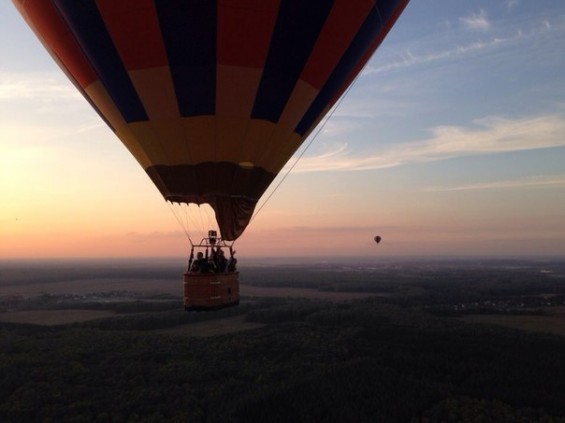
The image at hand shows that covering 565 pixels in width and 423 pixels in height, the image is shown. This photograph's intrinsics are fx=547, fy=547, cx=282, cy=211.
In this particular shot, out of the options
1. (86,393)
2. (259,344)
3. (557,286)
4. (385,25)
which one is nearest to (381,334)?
(259,344)

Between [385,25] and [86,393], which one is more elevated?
[385,25]

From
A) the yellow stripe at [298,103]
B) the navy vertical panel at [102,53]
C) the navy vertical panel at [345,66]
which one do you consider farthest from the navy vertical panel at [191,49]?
the navy vertical panel at [345,66]

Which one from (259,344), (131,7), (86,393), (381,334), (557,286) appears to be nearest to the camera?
(131,7)

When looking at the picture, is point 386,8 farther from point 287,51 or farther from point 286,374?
point 286,374

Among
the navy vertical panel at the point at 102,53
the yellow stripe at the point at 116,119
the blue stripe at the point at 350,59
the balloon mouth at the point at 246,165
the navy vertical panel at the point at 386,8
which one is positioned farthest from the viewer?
the blue stripe at the point at 350,59

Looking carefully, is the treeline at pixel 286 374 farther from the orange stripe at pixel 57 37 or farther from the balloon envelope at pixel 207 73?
the orange stripe at pixel 57 37

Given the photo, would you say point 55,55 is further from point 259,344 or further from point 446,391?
point 259,344

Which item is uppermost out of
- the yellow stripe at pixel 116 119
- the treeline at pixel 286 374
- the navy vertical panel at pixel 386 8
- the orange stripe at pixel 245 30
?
the navy vertical panel at pixel 386 8
